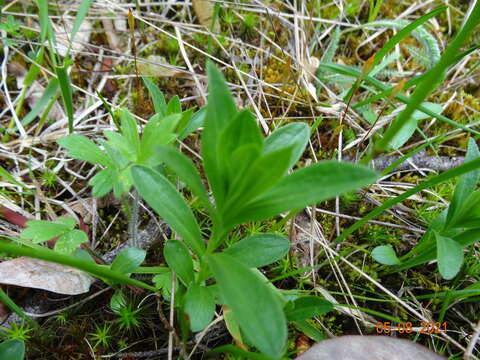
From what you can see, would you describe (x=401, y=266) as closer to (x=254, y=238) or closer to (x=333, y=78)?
(x=254, y=238)

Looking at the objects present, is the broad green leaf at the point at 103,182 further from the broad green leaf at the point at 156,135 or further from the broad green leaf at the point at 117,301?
the broad green leaf at the point at 117,301

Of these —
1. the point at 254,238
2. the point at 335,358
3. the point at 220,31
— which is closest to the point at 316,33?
the point at 220,31

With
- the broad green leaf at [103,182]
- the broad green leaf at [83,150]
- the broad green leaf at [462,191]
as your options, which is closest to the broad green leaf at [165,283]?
the broad green leaf at [103,182]

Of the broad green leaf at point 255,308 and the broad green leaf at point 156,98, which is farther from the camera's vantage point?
the broad green leaf at point 156,98

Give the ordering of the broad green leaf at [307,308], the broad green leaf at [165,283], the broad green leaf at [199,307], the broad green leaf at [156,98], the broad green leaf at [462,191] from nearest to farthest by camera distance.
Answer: the broad green leaf at [199,307]
the broad green leaf at [307,308]
the broad green leaf at [165,283]
the broad green leaf at [462,191]
the broad green leaf at [156,98]

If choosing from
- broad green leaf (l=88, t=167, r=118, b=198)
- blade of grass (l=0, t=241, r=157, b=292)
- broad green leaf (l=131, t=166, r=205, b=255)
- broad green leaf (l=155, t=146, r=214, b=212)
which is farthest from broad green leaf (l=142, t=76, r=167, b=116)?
blade of grass (l=0, t=241, r=157, b=292)

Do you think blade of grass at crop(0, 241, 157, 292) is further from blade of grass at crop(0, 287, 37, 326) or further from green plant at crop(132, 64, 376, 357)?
blade of grass at crop(0, 287, 37, 326)

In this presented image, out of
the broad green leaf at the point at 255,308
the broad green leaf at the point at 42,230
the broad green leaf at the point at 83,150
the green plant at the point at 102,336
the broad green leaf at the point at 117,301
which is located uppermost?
the broad green leaf at the point at 83,150

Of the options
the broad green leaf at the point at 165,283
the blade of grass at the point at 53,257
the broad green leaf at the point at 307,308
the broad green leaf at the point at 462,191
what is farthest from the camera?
the broad green leaf at the point at 462,191

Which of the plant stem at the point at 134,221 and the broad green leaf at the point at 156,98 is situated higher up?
the broad green leaf at the point at 156,98
